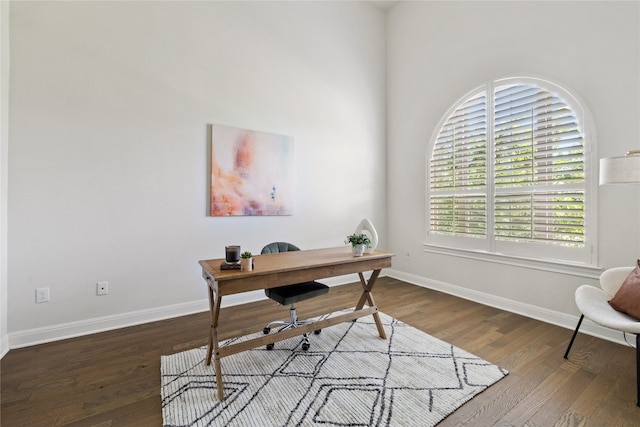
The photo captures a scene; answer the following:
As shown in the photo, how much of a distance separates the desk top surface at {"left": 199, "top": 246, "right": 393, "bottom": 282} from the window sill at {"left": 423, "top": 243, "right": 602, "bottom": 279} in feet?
5.48

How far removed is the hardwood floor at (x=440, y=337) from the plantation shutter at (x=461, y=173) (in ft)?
3.63

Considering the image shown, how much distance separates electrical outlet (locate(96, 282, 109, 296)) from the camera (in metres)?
2.66

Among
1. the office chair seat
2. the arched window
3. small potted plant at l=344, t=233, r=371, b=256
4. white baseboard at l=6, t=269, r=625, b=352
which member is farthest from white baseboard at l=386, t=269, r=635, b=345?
the office chair seat

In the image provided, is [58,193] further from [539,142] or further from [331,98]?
[539,142]

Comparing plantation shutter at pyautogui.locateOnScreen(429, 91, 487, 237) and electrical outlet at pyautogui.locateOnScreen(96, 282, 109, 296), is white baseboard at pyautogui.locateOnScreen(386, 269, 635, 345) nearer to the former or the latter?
plantation shutter at pyautogui.locateOnScreen(429, 91, 487, 237)

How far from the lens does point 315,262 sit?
6.89 feet

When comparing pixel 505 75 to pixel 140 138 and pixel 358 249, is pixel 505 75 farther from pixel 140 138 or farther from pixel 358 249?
pixel 140 138

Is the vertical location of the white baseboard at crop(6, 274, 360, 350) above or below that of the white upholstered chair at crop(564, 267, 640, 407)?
below

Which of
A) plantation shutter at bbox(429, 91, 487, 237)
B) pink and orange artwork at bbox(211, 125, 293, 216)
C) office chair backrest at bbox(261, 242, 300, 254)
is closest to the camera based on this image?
office chair backrest at bbox(261, 242, 300, 254)

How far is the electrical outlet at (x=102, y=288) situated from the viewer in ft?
8.73

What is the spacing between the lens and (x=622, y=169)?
1.92 m

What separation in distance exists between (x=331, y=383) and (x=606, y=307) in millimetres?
2001

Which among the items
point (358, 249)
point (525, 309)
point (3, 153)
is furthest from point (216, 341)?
point (525, 309)

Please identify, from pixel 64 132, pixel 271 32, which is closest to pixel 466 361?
pixel 64 132
